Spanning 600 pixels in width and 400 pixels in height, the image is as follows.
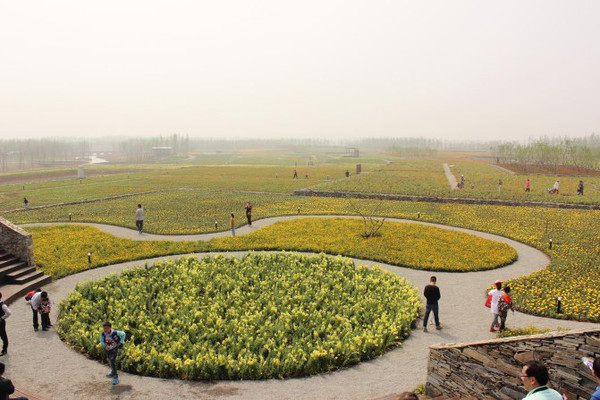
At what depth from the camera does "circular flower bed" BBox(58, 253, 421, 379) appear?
1101cm

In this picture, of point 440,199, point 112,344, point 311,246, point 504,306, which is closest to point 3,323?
point 112,344

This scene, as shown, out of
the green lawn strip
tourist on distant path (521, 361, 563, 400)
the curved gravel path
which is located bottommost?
the curved gravel path

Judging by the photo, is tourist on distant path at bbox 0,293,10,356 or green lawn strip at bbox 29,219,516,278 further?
green lawn strip at bbox 29,219,516,278

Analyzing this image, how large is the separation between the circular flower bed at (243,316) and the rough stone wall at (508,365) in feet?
9.23

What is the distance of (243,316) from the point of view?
13.5m

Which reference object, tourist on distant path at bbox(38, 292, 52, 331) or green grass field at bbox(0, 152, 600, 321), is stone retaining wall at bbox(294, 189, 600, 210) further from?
tourist on distant path at bbox(38, 292, 52, 331)

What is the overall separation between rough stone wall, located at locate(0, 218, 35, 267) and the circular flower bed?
4.41m

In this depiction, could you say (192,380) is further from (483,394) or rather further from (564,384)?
(564,384)

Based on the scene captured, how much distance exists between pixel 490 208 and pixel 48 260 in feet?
116

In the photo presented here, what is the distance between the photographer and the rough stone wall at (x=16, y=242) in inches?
725

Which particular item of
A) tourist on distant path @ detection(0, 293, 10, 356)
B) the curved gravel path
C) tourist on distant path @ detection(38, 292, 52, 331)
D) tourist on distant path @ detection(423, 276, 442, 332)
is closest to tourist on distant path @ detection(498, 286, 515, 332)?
the curved gravel path

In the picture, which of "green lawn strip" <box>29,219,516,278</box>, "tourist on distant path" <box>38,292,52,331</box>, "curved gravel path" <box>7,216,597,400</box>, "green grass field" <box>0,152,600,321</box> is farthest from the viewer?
"green lawn strip" <box>29,219,516,278</box>

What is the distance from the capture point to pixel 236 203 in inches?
1639

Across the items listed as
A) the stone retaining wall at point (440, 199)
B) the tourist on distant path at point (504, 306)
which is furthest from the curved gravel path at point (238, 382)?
the stone retaining wall at point (440, 199)
